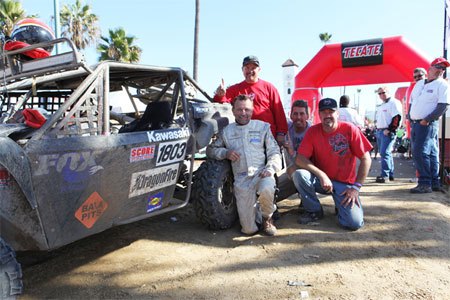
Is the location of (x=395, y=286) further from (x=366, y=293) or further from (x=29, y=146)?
(x=29, y=146)

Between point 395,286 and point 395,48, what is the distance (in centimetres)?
707

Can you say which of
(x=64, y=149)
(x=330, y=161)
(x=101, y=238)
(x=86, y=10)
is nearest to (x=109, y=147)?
(x=64, y=149)

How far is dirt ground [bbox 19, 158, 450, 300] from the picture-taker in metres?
2.63

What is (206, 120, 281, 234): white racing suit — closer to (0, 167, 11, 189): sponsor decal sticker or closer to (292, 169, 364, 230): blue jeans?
(292, 169, 364, 230): blue jeans

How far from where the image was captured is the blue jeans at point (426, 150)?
5.13 m

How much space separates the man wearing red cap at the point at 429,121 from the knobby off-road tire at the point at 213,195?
3.02m

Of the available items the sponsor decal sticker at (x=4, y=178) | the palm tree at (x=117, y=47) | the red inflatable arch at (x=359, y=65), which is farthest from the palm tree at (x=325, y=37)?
the sponsor decal sticker at (x=4, y=178)

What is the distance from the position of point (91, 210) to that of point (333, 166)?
2578 mm

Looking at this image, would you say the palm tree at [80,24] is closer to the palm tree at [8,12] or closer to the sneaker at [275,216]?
the palm tree at [8,12]

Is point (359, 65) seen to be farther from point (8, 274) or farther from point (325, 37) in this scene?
point (325, 37)

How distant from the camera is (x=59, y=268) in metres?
3.06

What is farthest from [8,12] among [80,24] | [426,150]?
[426,150]

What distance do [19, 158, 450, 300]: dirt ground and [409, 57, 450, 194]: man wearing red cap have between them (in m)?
1.11

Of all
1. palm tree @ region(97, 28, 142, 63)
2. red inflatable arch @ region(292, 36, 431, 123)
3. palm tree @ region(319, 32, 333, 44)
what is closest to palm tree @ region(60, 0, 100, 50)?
palm tree @ region(97, 28, 142, 63)
